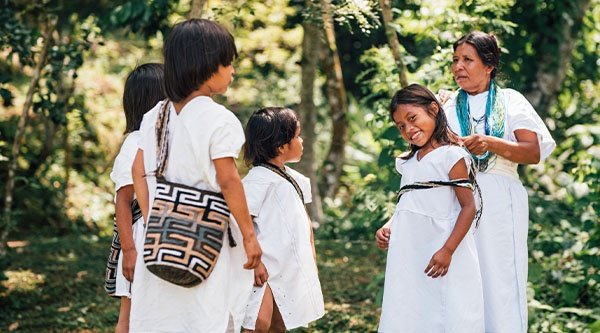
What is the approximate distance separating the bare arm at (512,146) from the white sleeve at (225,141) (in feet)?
3.45

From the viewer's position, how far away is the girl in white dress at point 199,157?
3.12m

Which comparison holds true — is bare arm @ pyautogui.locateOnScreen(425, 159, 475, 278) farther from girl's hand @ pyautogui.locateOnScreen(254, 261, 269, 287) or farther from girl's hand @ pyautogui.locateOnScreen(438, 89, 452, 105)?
girl's hand @ pyautogui.locateOnScreen(254, 261, 269, 287)

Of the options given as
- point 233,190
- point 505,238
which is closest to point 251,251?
point 233,190

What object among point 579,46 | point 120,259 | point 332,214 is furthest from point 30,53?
point 579,46

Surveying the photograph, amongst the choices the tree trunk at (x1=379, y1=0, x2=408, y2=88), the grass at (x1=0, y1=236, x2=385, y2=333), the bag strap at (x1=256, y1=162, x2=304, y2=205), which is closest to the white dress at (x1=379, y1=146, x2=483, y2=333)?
the bag strap at (x1=256, y1=162, x2=304, y2=205)

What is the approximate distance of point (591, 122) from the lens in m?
8.76

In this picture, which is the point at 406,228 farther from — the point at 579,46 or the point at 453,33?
the point at 579,46

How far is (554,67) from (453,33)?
3.05 metres

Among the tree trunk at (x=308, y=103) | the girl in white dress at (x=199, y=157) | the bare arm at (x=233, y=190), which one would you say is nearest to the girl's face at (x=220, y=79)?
the girl in white dress at (x=199, y=157)

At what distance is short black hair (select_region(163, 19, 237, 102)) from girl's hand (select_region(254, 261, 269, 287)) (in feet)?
2.65

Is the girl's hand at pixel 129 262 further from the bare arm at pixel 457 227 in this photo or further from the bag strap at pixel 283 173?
the bare arm at pixel 457 227

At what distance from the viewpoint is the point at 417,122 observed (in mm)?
3672

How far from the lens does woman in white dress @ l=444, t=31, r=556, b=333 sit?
12.5 ft

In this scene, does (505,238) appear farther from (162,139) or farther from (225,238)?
(162,139)
